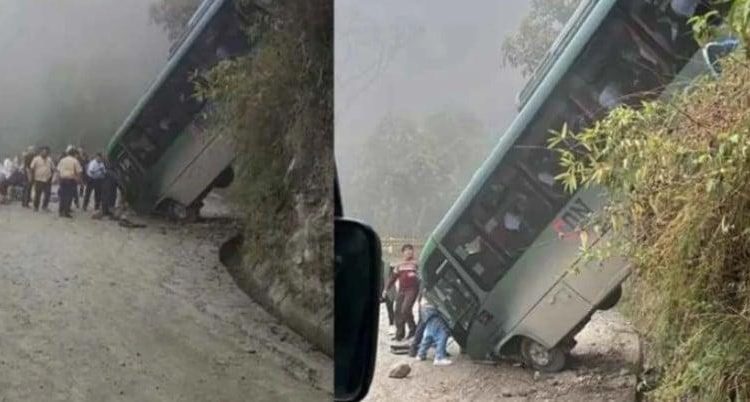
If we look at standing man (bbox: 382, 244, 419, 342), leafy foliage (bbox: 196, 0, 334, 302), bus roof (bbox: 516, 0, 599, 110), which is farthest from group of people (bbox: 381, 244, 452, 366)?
leafy foliage (bbox: 196, 0, 334, 302)

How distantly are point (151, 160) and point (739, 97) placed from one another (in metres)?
1.32

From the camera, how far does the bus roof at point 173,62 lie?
60 cm

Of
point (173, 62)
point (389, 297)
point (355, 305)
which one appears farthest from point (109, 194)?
point (389, 297)

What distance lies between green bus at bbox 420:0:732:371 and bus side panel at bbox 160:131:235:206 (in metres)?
1.41

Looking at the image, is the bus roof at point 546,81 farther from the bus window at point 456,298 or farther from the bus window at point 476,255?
the bus window at point 456,298

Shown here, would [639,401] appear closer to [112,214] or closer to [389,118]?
[389,118]

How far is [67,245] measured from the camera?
60 cm

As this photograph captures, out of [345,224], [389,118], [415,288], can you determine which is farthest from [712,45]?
[345,224]

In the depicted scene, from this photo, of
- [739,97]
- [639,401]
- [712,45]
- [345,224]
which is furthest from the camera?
[639,401]

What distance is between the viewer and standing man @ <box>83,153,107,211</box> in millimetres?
606

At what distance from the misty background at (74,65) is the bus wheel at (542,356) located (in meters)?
1.63

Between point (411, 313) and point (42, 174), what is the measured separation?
1492 mm

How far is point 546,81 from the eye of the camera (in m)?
1.93

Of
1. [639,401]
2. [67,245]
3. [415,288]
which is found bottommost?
[639,401]
